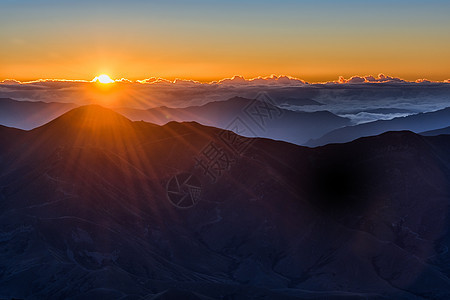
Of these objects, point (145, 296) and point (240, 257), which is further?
point (240, 257)

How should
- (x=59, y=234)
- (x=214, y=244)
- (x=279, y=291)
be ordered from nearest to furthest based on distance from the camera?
(x=279, y=291) < (x=59, y=234) < (x=214, y=244)

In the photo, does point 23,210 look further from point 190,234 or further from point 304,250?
point 304,250

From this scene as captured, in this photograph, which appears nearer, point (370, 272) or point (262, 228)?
point (370, 272)

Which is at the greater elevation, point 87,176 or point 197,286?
point 87,176

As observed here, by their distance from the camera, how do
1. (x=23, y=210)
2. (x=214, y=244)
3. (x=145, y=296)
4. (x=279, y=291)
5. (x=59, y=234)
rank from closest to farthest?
(x=145, y=296)
(x=279, y=291)
(x=59, y=234)
(x=23, y=210)
(x=214, y=244)

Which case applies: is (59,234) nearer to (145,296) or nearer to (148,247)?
(148,247)

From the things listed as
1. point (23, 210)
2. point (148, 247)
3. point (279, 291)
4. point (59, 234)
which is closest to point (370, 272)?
point (279, 291)

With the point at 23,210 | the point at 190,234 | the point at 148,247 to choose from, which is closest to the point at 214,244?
the point at 190,234

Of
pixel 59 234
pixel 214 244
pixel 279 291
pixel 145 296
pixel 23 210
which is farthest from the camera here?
pixel 214 244

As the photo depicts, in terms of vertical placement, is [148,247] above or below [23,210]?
below
